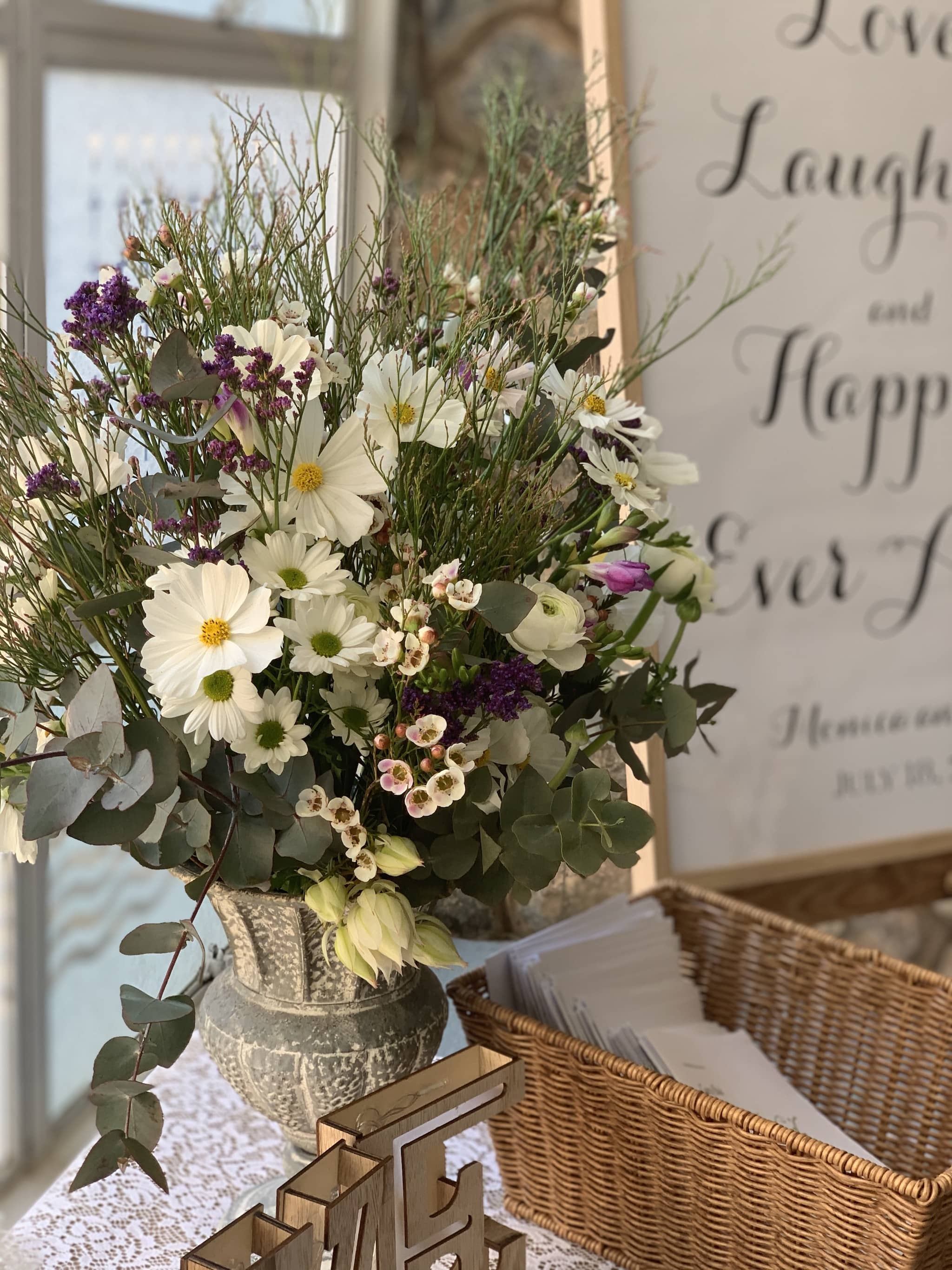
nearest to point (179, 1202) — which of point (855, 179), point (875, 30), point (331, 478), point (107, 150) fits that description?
point (331, 478)

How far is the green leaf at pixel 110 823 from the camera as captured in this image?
55 cm

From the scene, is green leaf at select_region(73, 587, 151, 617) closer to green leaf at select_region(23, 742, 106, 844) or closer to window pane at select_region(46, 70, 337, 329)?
green leaf at select_region(23, 742, 106, 844)

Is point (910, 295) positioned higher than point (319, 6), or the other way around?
point (319, 6)

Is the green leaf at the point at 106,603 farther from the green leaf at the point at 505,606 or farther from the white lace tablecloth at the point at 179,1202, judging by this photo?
the white lace tablecloth at the point at 179,1202

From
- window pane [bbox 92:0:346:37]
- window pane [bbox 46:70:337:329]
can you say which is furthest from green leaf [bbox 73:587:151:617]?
window pane [bbox 92:0:346:37]

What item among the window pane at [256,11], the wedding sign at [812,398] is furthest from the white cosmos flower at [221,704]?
the window pane at [256,11]

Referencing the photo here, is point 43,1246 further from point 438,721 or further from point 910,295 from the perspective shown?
point 910,295

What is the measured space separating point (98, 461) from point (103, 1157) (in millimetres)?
322

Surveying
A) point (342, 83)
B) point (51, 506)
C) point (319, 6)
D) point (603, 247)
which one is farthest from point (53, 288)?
point (51, 506)

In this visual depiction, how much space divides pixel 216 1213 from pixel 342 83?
155cm

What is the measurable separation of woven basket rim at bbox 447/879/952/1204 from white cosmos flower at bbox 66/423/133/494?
41 centimetres

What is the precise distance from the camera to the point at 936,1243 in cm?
66

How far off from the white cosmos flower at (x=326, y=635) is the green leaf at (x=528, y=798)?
0.11 metres

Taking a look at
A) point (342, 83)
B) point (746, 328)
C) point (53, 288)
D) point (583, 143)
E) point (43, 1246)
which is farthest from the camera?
point (342, 83)
